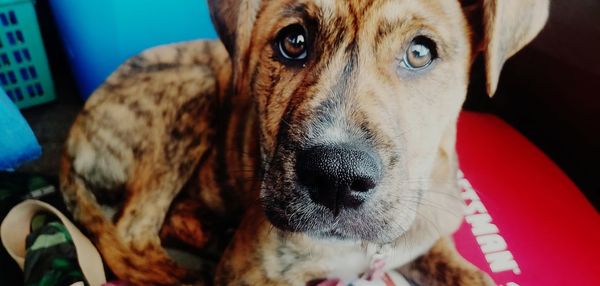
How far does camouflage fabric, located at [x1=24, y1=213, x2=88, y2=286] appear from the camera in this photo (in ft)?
6.30

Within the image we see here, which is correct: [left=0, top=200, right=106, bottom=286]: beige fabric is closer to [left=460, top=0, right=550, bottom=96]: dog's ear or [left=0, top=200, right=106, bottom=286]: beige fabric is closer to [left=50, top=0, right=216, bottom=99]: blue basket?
[left=50, top=0, right=216, bottom=99]: blue basket

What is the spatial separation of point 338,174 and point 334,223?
0.16m

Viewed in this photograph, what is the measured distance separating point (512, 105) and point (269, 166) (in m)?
1.52

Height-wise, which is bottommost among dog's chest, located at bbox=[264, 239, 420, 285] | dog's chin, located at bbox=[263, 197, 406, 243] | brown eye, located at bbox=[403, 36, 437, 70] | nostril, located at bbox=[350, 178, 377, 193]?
dog's chest, located at bbox=[264, 239, 420, 285]

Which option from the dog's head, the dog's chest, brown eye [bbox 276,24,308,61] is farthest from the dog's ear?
the dog's chest

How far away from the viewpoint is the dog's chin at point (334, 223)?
1336 millimetres

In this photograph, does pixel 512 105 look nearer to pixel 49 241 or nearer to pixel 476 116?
pixel 476 116

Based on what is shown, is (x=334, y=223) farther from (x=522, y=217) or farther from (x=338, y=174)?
(x=522, y=217)

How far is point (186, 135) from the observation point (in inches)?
88.1

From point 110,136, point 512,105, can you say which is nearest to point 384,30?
point 110,136

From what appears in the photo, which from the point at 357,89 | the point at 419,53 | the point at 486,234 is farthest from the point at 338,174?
the point at 486,234

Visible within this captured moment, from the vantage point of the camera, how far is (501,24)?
153cm

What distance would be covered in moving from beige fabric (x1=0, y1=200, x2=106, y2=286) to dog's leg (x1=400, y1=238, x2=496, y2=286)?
100 centimetres

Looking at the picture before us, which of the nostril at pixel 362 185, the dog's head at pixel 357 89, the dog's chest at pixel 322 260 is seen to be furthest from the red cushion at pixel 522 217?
the nostril at pixel 362 185
